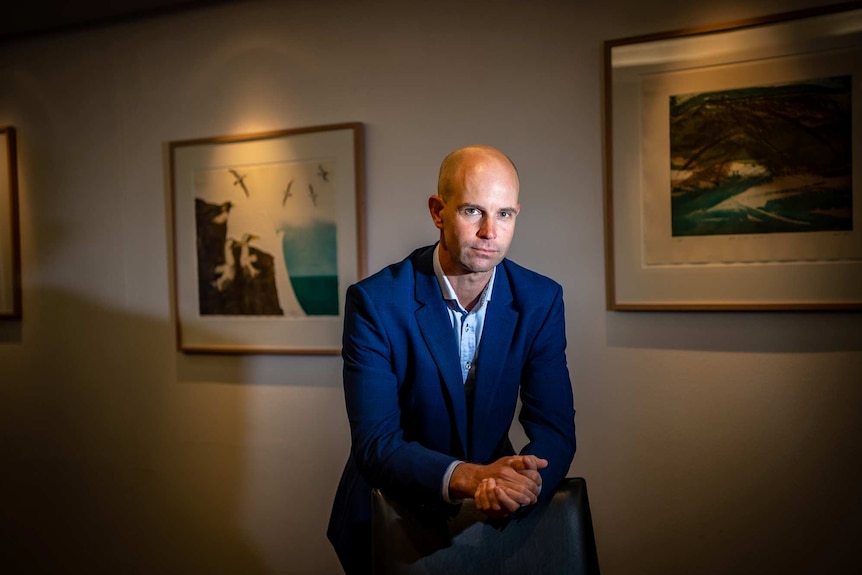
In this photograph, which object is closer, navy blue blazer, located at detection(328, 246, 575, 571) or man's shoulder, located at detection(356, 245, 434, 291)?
navy blue blazer, located at detection(328, 246, 575, 571)

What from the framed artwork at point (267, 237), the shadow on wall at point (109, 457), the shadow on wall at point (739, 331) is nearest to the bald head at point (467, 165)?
the shadow on wall at point (739, 331)

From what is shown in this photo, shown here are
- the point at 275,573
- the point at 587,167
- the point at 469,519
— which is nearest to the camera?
the point at 469,519

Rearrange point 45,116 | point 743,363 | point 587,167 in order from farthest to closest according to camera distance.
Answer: point 45,116 < point 587,167 < point 743,363

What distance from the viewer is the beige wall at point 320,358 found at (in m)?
2.28

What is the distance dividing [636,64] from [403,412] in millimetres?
1421

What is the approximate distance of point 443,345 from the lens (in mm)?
1840

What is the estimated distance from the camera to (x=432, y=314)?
1.86m

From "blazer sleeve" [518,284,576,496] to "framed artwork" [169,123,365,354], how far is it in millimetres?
1057

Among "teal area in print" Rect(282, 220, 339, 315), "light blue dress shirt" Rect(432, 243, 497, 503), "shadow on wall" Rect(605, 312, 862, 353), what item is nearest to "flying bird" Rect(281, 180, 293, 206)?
"teal area in print" Rect(282, 220, 339, 315)

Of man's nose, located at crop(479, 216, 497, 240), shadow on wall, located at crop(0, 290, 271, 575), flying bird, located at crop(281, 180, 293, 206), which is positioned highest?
flying bird, located at crop(281, 180, 293, 206)

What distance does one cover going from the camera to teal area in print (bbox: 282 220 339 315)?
284 cm

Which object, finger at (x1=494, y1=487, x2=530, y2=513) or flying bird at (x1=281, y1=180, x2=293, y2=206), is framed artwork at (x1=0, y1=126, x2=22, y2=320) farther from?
finger at (x1=494, y1=487, x2=530, y2=513)

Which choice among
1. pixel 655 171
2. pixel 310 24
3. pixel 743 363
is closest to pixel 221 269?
pixel 310 24

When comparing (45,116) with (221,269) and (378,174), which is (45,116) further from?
(378,174)
